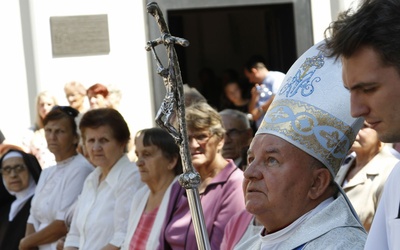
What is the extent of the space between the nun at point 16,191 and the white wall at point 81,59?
2.10m

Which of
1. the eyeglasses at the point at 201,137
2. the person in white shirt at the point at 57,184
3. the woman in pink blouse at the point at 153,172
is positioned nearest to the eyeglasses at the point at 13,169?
the person in white shirt at the point at 57,184

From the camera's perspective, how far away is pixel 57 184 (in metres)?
8.34

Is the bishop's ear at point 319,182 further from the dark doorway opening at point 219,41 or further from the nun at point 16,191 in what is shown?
the dark doorway opening at point 219,41

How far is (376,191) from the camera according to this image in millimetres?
6258

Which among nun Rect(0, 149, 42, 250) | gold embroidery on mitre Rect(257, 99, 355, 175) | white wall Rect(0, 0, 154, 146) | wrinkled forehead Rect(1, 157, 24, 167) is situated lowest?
nun Rect(0, 149, 42, 250)

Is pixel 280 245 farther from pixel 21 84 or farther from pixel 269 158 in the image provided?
pixel 21 84

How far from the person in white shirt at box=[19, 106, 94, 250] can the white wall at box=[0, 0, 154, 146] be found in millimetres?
2478

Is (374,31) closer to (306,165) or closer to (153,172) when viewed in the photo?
(306,165)

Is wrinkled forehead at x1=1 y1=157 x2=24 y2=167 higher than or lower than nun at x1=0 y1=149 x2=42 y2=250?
higher

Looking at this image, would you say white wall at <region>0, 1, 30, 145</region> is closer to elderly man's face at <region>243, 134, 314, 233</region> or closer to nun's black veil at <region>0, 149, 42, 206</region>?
nun's black veil at <region>0, 149, 42, 206</region>

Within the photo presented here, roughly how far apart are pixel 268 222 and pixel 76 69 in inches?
282

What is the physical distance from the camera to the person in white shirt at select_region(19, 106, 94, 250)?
8.24m

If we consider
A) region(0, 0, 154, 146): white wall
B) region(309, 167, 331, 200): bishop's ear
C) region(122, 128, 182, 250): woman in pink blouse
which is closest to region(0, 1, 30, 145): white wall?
region(0, 0, 154, 146): white wall

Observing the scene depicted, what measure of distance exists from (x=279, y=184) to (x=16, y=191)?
17.0 feet
